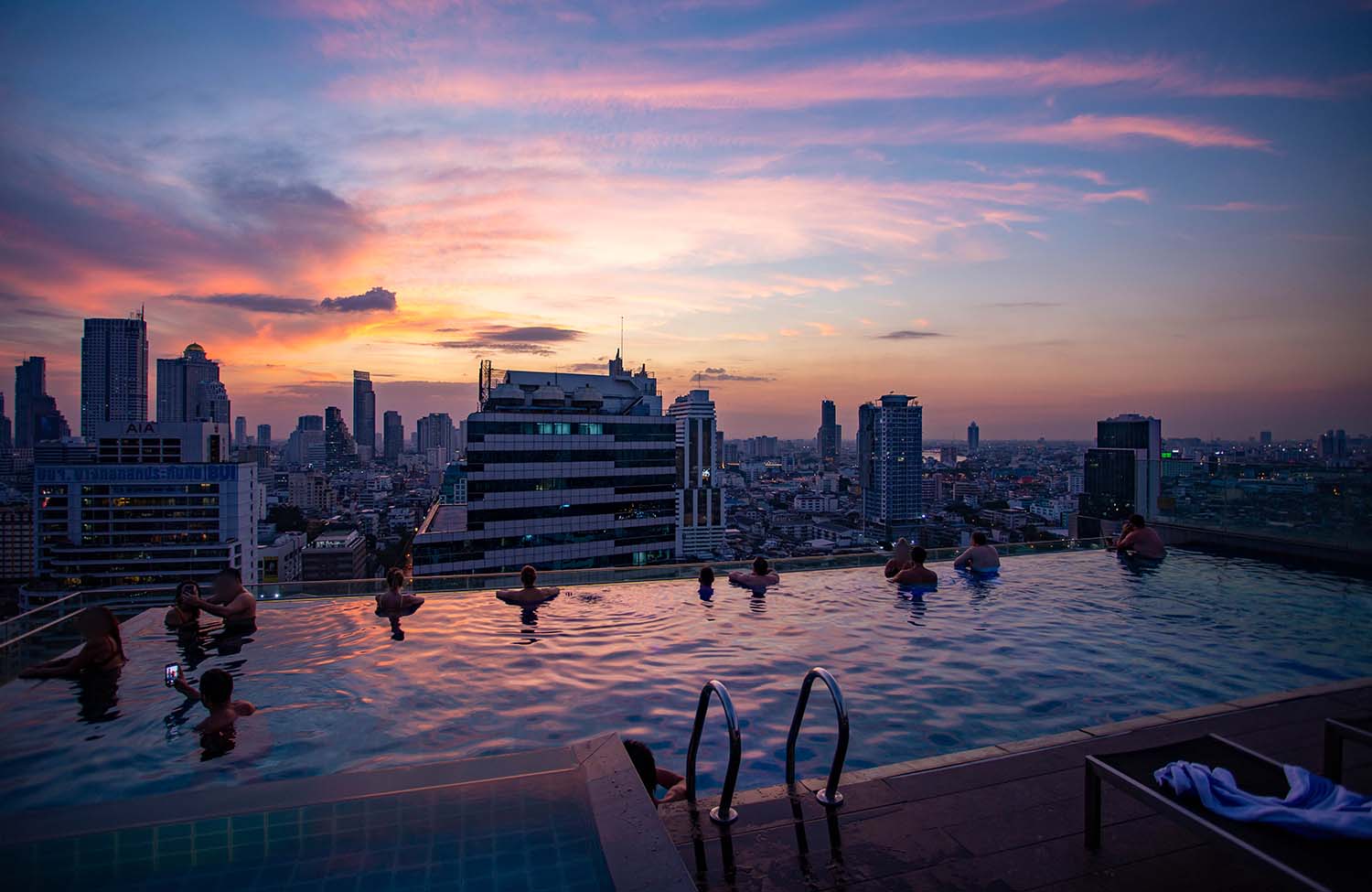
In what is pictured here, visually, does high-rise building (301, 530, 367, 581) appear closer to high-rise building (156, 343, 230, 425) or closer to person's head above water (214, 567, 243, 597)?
high-rise building (156, 343, 230, 425)

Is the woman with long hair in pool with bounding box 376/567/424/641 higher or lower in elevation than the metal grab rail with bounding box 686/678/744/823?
lower

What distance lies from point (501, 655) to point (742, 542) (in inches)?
3675

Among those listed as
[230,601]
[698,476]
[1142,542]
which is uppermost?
[1142,542]

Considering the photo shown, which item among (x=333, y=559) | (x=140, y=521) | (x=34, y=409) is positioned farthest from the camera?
(x=34, y=409)

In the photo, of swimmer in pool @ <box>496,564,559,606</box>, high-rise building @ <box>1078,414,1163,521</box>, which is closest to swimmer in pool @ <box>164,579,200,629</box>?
swimmer in pool @ <box>496,564,559,606</box>

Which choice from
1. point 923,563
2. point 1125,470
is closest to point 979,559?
point 923,563

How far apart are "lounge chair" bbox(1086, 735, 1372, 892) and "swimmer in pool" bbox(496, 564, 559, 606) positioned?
9.80 m

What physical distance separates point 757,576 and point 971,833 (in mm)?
9463

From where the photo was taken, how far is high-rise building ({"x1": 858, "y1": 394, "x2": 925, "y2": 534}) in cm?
13238

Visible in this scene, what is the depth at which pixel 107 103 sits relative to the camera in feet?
77.3

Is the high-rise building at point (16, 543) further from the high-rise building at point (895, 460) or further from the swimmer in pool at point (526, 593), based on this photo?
the high-rise building at point (895, 460)

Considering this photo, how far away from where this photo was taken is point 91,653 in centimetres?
882

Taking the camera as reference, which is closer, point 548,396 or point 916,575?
point 916,575

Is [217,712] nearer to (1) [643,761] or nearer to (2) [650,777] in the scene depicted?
(1) [643,761]
